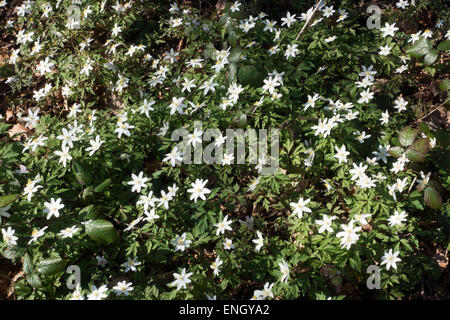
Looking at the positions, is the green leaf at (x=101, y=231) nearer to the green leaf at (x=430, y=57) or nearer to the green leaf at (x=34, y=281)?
the green leaf at (x=34, y=281)

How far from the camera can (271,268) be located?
284cm

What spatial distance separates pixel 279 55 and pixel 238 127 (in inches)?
34.7

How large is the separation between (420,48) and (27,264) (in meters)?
3.60

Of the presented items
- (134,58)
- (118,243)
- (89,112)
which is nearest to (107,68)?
(134,58)

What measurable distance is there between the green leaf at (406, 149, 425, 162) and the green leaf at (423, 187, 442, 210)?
0.73ft

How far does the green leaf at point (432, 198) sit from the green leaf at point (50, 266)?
2623 millimetres

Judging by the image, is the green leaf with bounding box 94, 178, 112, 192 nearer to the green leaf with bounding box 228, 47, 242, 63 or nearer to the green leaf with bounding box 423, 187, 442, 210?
the green leaf with bounding box 228, 47, 242, 63

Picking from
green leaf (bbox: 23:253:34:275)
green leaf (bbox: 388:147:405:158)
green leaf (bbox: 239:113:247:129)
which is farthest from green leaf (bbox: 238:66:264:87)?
green leaf (bbox: 23:253:34:275)

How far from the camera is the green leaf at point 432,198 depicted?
2834 mm

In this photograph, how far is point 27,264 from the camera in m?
2.78

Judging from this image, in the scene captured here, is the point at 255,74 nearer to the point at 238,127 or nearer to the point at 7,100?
the point at 238,127

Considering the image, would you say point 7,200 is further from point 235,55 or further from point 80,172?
point 235,55

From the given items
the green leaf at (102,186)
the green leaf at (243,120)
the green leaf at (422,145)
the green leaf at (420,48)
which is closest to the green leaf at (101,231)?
the green leaf at (102,186)

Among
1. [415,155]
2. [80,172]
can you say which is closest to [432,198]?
[415,155]
